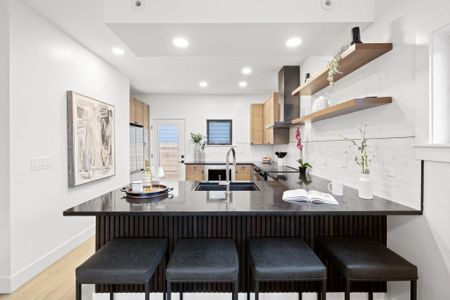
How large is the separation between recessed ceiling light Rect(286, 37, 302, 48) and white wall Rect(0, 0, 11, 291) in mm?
2534

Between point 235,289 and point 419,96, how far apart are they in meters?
1.64

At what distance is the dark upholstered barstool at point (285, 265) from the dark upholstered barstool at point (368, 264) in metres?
0.15

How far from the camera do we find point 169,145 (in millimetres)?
6512

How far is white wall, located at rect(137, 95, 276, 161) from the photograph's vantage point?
6457 millimetres

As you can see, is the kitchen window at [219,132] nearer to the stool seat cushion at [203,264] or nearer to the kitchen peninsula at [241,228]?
the kitchen peninsula at [241,228]

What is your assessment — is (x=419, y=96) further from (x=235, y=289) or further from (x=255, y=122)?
(x=255, y=122)

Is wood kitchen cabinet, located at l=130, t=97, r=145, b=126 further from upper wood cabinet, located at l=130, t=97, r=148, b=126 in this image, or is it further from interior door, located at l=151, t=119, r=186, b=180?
interior door, located at l=151, t=119, r=186, b=180

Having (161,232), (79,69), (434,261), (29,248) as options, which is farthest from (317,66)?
(29,248)

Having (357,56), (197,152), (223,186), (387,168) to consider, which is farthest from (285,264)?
(197,152)

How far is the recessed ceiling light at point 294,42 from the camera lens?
2289mm

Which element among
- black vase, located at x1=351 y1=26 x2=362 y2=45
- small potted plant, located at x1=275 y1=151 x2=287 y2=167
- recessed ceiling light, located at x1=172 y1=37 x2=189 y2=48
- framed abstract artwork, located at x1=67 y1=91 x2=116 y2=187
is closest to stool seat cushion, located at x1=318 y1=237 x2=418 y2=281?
black vase, located at x1=351 y1=26 x2=362 y2=45

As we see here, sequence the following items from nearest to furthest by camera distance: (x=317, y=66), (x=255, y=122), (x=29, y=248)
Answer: (x=29, y=248) → (x=317, y=66) → (x=255, y=122)

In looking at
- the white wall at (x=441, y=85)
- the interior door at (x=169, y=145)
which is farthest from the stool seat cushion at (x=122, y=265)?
the interior door at (x=169, y=145)

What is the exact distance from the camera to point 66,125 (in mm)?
3094
